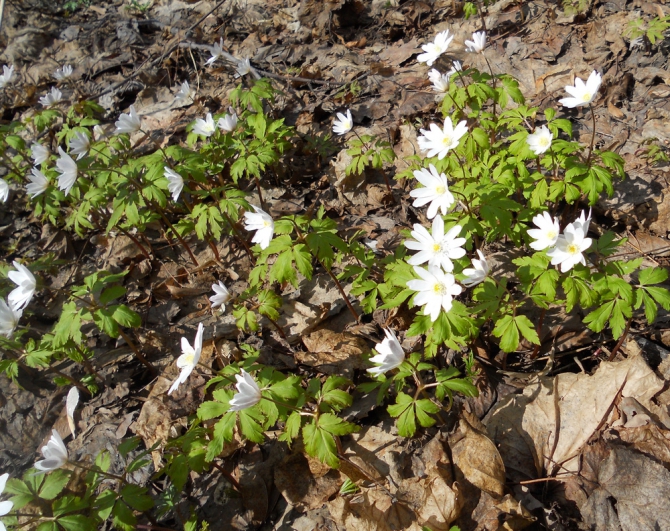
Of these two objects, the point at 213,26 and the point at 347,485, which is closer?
the point at 347,485

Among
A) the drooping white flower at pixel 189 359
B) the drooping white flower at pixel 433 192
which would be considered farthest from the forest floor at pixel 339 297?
the drooping white flower at pixel 433 192

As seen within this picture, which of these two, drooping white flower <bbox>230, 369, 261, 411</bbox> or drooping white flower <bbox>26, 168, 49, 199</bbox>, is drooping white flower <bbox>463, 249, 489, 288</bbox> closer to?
drooping white flower <bbox>230, 369, 261, 411</bbox>

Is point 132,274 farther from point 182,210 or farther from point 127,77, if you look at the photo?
point 127,77

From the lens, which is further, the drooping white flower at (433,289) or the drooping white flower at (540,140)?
the drooping white flower at (540,140)

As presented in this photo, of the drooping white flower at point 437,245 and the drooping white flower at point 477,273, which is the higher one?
the drooping white flower at point 437,245

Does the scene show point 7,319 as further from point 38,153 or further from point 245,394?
point 38,153

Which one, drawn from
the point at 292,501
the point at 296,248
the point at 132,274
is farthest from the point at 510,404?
the point at 132,274

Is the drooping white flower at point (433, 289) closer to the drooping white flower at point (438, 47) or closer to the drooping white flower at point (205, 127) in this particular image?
the drooping white flower at point (438, 47)
